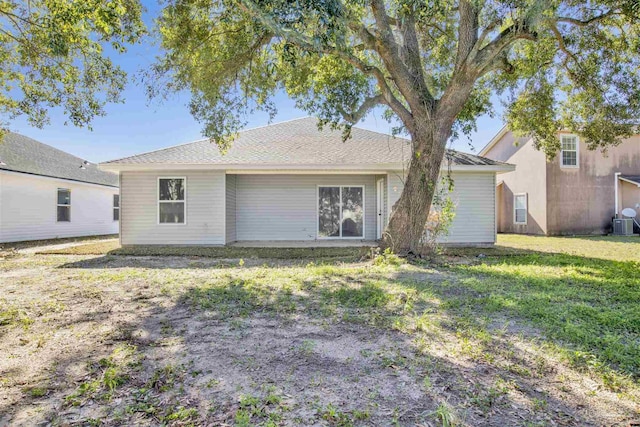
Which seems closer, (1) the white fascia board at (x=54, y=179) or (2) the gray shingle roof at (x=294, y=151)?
(2) the gray shingle roof at (x=294, y=151)

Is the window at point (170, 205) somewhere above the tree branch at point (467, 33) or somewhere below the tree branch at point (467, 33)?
below

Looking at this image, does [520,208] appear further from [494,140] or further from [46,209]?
[46,209]

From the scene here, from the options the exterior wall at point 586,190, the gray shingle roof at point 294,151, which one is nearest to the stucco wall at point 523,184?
the exterior wall at point 586,190

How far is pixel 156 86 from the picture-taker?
8.86 m

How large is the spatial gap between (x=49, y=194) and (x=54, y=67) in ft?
28.7

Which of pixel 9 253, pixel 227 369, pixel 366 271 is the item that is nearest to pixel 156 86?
pixel 9 253

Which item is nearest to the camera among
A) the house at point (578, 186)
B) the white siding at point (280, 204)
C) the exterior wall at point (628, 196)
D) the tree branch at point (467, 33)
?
the tree branch at point (467, 33)

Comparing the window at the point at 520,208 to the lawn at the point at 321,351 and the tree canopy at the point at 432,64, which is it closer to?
the tree canopy at the point at 432,64

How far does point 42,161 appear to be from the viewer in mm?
15508

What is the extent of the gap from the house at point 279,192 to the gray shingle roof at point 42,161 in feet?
16.6

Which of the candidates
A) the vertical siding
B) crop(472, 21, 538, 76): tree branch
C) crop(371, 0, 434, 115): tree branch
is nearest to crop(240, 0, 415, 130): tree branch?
crop(371, 0, 434, 115): tree branch

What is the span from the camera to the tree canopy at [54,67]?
7121mm

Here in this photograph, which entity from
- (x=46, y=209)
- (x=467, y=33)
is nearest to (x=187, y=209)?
(x=46, y=209)

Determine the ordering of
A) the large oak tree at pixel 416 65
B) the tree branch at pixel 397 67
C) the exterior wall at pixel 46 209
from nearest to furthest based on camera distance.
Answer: the large oak tree at pixel 416 65 < the tree branch at pixel 397 67 < the exterior wall at pixel 46 209
